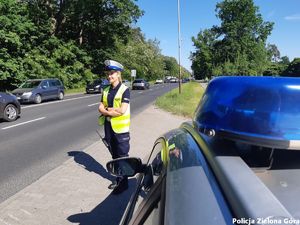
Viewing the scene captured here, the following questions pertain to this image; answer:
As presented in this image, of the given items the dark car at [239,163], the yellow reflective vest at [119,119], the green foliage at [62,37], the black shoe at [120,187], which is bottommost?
the black shoe at [120,187]

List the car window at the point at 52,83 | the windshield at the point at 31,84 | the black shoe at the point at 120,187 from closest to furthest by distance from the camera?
1. the black shoe at the point at 120,187
2. the windshield at the point at 31,84
3. the car window at the point at 52,83

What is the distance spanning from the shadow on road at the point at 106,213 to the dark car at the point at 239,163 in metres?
3.02

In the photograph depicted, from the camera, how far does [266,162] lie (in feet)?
5.15

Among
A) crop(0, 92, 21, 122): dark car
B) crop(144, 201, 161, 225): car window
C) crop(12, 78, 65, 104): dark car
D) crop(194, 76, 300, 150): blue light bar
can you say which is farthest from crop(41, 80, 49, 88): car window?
crop(194, 76, 300, 150): blue light bar

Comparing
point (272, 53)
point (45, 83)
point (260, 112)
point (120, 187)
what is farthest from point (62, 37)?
point (260, 112)

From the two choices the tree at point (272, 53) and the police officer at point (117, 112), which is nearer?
the police officer at point (117, 112)

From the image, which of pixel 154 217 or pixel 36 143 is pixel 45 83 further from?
pixel 154 217

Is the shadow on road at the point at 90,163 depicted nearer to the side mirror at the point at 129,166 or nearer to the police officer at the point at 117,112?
the police officer at the point at 117,112

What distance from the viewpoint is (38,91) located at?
2439cm

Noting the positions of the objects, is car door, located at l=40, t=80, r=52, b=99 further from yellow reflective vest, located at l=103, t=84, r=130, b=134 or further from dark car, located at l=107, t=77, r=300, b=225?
dark car, located at l=107, t=77, r=300, b=225

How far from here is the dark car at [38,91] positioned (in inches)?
926

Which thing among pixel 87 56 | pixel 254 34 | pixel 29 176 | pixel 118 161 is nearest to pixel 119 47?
pixel 87 56

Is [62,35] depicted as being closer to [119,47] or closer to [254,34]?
[119,47]

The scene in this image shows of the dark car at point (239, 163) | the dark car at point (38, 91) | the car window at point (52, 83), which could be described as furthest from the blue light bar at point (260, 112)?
the car window at point (52, 83)
